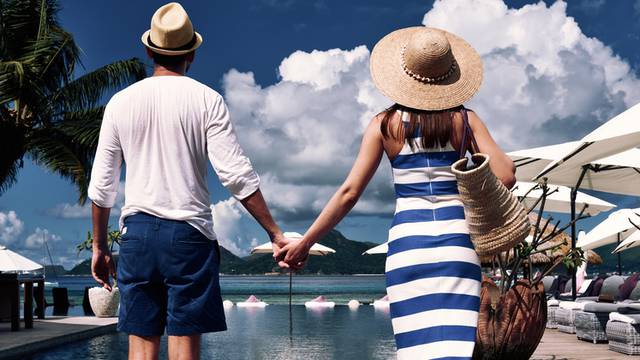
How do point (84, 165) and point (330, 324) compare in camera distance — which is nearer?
point (330, 324)

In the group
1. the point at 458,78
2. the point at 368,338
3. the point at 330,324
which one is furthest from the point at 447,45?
the point at 330,324

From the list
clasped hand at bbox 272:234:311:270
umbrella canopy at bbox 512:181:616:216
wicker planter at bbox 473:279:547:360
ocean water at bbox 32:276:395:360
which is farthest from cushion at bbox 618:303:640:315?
umbrella canopy at bbox 512:181:616:216

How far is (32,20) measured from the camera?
21328 millimetres

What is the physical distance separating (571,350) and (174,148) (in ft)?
26.1

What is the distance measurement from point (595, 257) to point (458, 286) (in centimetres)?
2722

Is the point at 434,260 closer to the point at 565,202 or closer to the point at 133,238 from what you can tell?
the point at 133,238

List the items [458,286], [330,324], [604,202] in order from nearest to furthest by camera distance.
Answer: [458,286] < [330,324] < [604,202]

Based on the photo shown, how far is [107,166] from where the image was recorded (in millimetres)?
3219

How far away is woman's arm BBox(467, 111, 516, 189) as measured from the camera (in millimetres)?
3076

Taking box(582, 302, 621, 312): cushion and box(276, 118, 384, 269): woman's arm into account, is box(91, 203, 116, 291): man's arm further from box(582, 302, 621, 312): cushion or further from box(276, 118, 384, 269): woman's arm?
box(582, 302, 621, 312): cushion

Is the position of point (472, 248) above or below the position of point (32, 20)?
below

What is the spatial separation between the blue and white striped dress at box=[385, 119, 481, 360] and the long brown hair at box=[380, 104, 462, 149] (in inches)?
1.3

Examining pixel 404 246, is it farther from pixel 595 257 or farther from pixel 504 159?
pixel 595 257

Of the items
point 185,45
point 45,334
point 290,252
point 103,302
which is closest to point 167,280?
point 290,252
